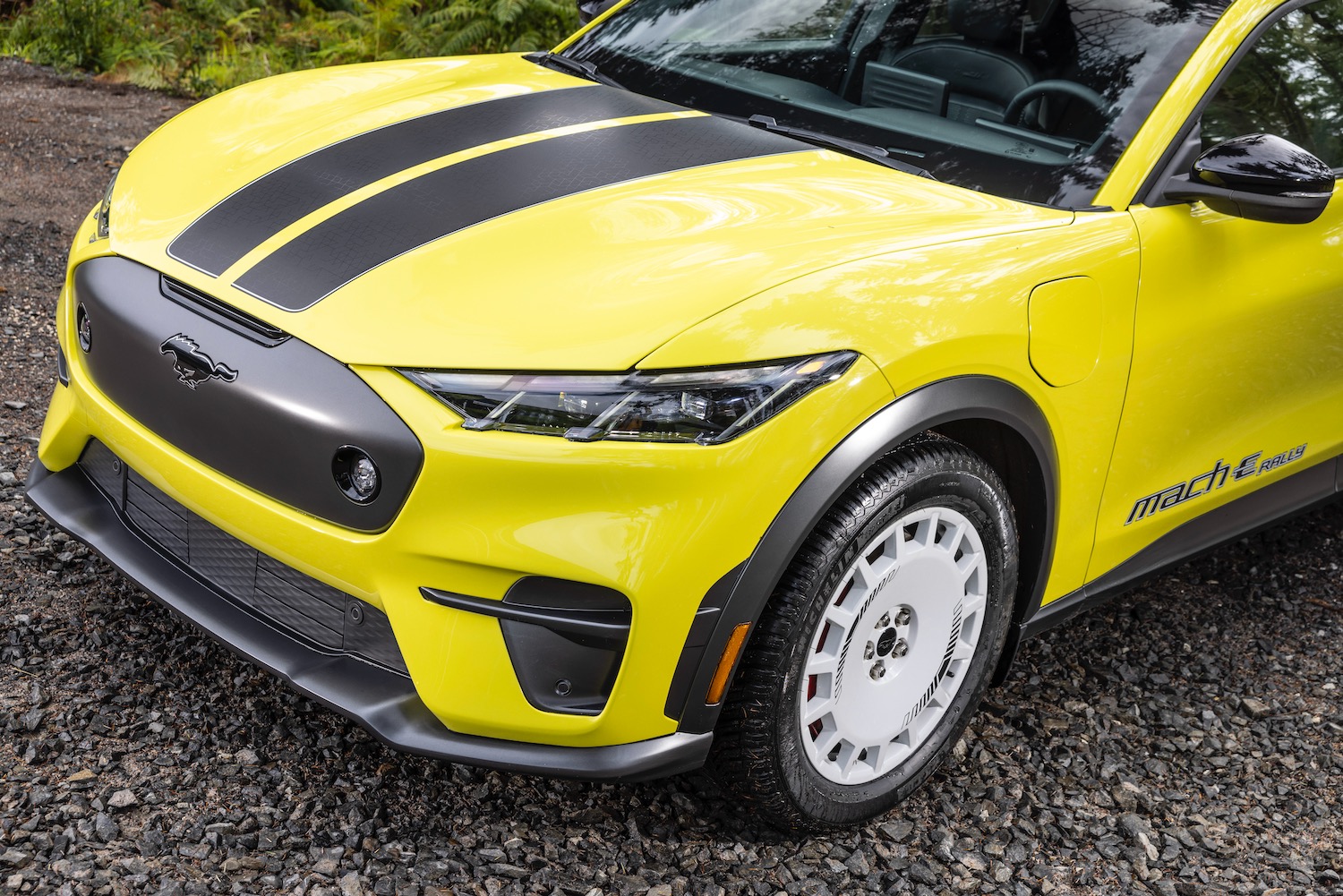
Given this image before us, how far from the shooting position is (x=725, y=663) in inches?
78.5

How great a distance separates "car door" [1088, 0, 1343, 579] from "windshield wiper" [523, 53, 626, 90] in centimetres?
134

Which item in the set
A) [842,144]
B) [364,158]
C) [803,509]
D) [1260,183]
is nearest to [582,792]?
[803,509]

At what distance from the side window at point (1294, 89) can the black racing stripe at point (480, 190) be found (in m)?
0.95

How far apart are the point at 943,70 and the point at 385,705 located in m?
1.99

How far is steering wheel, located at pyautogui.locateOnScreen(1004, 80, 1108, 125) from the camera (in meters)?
2.65

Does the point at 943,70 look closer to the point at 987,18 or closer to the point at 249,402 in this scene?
the point at 987,18

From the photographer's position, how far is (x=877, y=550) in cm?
223

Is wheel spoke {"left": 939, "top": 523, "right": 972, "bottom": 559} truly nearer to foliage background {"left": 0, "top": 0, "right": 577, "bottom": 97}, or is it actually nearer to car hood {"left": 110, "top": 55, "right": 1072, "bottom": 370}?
car hood {"left": 110, "top": 55, "right": 1072, "bottom": 370}

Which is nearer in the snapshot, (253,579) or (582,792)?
(253,579)

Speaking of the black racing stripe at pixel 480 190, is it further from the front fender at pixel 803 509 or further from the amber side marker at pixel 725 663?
the amber side marker at pixel 725 663

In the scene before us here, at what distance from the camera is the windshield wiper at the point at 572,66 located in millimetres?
3082

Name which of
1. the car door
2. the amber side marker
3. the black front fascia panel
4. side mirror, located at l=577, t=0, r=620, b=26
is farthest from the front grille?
side mirror, located at l=577, t=0, r=620, b=26

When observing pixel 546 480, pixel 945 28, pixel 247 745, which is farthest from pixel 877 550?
pixel 945 28

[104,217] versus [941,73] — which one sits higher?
[941,73]
